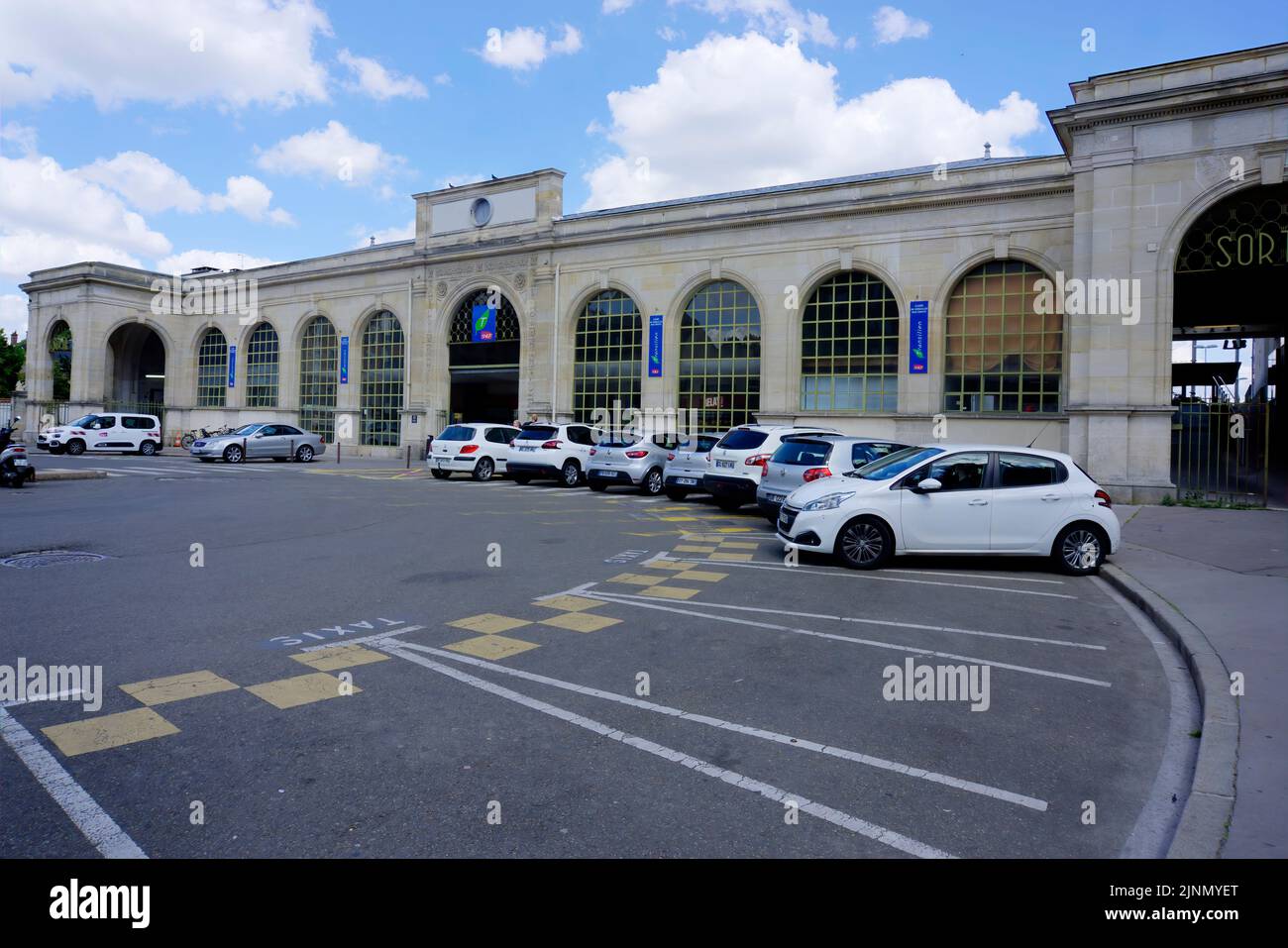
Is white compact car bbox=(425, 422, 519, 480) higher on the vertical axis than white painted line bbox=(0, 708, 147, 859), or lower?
higher

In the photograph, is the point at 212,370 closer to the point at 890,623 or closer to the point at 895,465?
the point at 895,465

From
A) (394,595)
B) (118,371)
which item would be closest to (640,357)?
(394,595)

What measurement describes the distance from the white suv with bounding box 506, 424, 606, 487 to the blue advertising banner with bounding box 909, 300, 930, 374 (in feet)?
34.5

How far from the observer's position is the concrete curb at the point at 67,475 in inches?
774

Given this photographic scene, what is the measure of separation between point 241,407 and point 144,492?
1192 inches

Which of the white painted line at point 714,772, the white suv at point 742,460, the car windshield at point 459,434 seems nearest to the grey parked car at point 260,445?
the car windshield at point 459,434

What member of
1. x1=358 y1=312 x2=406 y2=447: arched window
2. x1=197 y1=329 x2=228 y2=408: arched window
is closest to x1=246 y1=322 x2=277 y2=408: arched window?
x1=197 y1=329 x2=228 y2=408: arched window

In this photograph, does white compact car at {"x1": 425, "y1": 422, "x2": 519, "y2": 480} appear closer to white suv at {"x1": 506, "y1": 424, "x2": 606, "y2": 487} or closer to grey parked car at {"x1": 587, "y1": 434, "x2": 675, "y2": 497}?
white suv at {"x1": 506, "y1": 424, "x2": 606, "y2": 487}

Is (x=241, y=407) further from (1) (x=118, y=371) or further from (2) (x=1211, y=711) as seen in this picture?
(2) (x=1211, y=711)

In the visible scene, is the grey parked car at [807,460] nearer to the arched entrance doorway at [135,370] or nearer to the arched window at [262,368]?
the arched window at [262,368]

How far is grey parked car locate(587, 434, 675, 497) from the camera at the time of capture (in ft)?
65.1

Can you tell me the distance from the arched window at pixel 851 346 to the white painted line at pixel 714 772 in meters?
23.3
